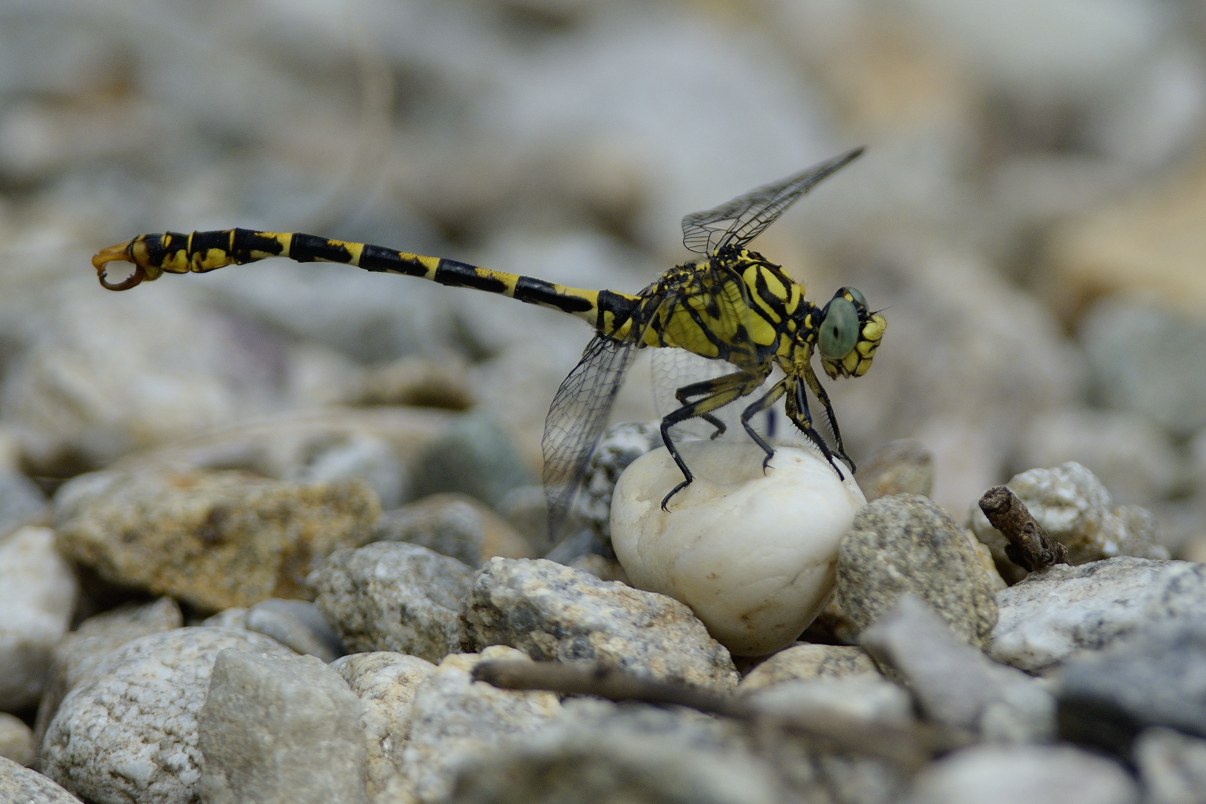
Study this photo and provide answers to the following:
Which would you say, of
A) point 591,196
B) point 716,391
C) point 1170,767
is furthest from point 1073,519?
point 591,196

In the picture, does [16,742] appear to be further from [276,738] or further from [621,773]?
[621,773]

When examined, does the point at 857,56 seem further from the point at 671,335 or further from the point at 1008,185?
the point at 671,335

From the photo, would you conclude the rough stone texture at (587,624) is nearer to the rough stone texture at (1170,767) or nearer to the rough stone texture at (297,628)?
the rough stone texture at (297,628)

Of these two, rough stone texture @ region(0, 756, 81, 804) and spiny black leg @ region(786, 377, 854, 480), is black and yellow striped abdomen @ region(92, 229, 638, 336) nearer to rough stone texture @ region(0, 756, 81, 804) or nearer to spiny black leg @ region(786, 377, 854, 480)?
spiny black leg @ region(786, 377, 854, 480)

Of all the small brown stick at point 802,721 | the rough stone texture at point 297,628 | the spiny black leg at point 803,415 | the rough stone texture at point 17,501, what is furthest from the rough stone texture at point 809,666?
the rough stone texture at point 17,501

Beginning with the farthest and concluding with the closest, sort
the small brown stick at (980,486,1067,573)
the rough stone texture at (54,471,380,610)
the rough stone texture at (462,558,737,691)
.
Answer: the rough stone texture at (54,471,380,610), the small brown stick at (980,486,1067,573), the rough stone texture at (462,558,737,691)

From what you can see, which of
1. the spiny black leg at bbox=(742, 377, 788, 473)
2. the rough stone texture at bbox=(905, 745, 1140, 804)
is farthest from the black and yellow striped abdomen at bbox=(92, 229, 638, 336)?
the rough stone texture at bbox=(905, 745, 1140, 804)

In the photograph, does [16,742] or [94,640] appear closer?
[16,742]
